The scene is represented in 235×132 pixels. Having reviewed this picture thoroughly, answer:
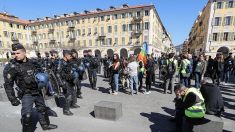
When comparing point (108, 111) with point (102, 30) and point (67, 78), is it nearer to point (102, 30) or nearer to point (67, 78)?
point (67, 78)

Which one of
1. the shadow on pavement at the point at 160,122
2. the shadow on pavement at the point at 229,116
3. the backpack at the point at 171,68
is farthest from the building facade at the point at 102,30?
the shadow on pavement at the point at 160,122

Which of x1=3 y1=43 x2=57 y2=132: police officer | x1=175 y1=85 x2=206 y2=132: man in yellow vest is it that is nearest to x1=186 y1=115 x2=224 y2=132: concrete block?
x1=175 y1=85 x2=206 y2=132: man in yellow vest

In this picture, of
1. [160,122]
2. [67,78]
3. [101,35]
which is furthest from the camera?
[101,35]

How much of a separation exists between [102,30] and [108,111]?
3783 centimetres

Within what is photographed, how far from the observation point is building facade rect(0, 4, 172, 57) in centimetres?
3628

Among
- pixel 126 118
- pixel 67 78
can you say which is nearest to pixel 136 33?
pixel 67 78

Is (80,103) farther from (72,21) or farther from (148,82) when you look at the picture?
(72,21)

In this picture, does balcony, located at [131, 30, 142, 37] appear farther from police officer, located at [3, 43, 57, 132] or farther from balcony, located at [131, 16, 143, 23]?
police officer, located at [3, 43, 57, 132]

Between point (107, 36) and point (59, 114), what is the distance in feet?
120

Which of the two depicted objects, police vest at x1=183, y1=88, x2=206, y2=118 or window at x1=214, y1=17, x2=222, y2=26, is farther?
window at x1=214, y1=17, x2=222, y2=26

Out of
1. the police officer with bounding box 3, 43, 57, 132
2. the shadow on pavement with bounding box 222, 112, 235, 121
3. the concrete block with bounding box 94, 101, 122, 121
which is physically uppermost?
the police officer with bounding box 3, 43, 57, 132

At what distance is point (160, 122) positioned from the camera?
4.56 m

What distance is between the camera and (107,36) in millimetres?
40531

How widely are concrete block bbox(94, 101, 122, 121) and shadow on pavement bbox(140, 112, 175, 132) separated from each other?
0.95 metres
